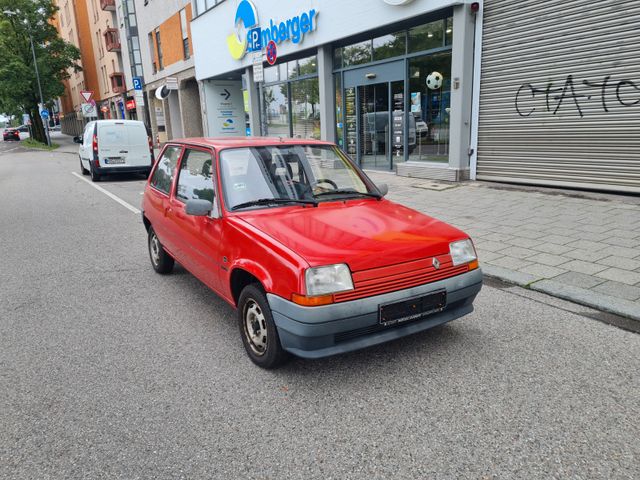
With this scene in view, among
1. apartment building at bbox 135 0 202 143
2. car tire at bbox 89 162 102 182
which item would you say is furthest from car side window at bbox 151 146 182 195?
apartment building at bbox 135 0 202 143

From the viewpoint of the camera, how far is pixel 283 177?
158 inches

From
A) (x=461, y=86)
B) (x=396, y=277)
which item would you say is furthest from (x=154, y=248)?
(x=461, y=86)

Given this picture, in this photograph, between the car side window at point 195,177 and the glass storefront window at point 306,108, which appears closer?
the car side window at point 195,177

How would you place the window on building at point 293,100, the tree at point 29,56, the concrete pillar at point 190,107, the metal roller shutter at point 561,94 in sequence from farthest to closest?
the tree at point 29,56 → the concrete pillar at point 190,107 → the window on building at point 293,100 → the metal roller shutter at point 561,94

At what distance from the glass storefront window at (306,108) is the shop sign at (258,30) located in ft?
5.18

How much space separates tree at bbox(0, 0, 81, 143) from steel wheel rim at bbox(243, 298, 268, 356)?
49435 millimetres

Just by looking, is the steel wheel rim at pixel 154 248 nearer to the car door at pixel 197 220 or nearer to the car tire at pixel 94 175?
the car door at pixel 197 220

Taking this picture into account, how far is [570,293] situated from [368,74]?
34.5 ft

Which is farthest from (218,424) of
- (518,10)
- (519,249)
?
(518,10)

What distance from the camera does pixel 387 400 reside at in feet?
9.62

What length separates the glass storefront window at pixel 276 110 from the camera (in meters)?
18.7

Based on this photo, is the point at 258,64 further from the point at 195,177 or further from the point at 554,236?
the point at 554,236

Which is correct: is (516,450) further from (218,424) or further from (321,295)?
(218,424)

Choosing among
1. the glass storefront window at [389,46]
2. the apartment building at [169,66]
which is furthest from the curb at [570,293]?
the apartment building at [169,66]
